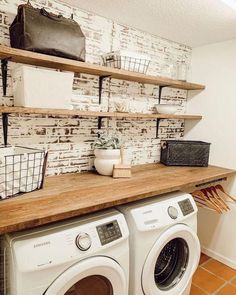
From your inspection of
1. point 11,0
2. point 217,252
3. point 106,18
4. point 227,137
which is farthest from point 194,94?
point 11,0

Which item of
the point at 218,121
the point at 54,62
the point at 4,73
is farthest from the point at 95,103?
the point at 218,121

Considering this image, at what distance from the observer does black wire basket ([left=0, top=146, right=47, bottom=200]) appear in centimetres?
139

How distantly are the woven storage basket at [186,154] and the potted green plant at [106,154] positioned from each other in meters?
0.70

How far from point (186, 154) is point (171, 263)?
1064 millimetres

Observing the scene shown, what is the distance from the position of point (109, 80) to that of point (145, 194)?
3.62ft

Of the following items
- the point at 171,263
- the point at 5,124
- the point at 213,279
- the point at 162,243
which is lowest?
the point at 213,279

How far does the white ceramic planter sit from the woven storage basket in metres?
0.71

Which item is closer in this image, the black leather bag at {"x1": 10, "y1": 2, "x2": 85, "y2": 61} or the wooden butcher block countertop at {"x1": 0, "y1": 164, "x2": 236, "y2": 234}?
the wooden butcher block countertop at {"x1": 0, "y1": 164, "x2": 236, "y2": 234}

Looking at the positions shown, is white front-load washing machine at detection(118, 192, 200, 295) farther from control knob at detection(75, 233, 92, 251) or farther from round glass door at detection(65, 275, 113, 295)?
control knob at detection(75, 233, 92, 251)

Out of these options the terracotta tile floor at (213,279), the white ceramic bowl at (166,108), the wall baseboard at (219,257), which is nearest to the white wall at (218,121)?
the wall baseboard at (219,257)

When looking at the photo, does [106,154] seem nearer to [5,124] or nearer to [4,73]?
[5,124]

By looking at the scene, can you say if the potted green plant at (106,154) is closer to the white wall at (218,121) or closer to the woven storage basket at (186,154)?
the woven storage basket at (186,154)

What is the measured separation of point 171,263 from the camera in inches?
75.0

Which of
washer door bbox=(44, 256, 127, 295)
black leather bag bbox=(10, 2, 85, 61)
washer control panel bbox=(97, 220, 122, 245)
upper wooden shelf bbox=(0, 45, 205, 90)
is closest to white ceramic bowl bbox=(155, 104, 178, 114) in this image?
upper wooden shelf bbox=(0, 45, 205, 90)
